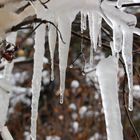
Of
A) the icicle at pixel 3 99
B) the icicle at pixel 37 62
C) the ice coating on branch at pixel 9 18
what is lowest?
the icicle at pixel 3 99

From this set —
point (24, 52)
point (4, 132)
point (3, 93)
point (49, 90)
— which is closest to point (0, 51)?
point (3, 93)

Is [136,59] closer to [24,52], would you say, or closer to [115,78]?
[24,52]

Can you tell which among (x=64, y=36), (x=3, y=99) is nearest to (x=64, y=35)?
(x=64, y=36)

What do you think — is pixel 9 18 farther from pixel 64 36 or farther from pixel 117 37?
pixel 117 37

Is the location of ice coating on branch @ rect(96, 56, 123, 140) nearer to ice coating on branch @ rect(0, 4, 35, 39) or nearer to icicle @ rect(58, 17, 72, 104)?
icicle @ rect(58, 17, 72, 104)

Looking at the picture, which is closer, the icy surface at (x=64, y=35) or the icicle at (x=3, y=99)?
the icy surface at (x=64, y=35)

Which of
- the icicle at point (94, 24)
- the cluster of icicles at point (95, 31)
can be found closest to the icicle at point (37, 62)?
the cluster of icicles at point (95, 31)

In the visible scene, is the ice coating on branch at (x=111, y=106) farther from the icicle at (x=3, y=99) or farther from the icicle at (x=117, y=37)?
the icicle at (x=3, y=99)

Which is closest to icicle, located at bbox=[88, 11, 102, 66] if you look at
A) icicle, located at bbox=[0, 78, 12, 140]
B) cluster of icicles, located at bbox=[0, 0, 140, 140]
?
cluster of icicles, located at bbox=[0, 0, 140, 140]

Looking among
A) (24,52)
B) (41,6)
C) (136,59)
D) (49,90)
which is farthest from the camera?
(24,52)

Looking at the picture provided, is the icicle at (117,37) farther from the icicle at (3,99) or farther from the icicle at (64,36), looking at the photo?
the icicle at (3,99)

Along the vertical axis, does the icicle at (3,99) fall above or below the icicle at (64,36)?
below
